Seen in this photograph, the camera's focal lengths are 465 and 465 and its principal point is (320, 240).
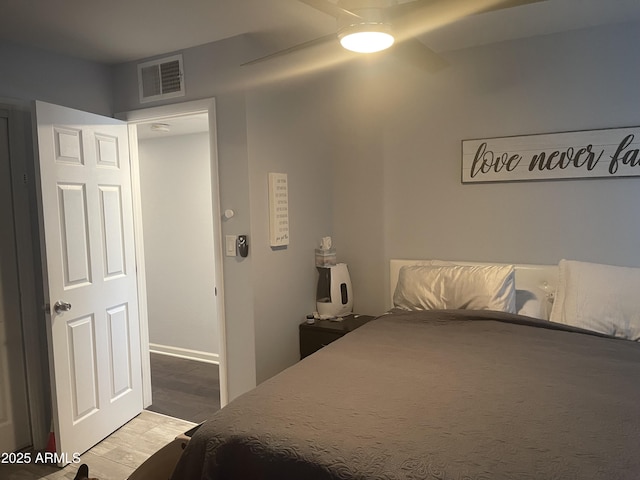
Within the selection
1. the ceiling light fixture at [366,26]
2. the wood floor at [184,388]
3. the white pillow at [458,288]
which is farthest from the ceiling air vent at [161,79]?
the wood floor at [184,388]

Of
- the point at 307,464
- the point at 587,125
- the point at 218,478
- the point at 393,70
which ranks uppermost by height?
the point at 393,70

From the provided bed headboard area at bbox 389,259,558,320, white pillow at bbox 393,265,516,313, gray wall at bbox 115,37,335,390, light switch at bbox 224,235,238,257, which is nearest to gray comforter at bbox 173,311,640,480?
white pillow at bbox 393,265,516,313

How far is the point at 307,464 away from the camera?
1.31 metres

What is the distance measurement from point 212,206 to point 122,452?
150cm

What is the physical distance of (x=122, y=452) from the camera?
2652 millimetres

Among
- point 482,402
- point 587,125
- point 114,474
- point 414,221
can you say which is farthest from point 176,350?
point 587,125

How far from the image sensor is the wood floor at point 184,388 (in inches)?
125

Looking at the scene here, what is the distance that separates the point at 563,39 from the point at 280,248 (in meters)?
2.06

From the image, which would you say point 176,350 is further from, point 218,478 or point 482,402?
point 482,402

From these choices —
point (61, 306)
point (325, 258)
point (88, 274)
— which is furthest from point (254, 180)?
point (61, 306)

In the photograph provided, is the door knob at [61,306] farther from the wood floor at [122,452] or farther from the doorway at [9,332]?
the wood floor at [122,452]

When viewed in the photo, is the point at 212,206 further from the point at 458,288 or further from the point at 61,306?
the point at 458,288

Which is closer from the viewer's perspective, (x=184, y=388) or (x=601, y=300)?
(x=601, y=300)

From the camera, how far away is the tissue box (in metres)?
3.25
